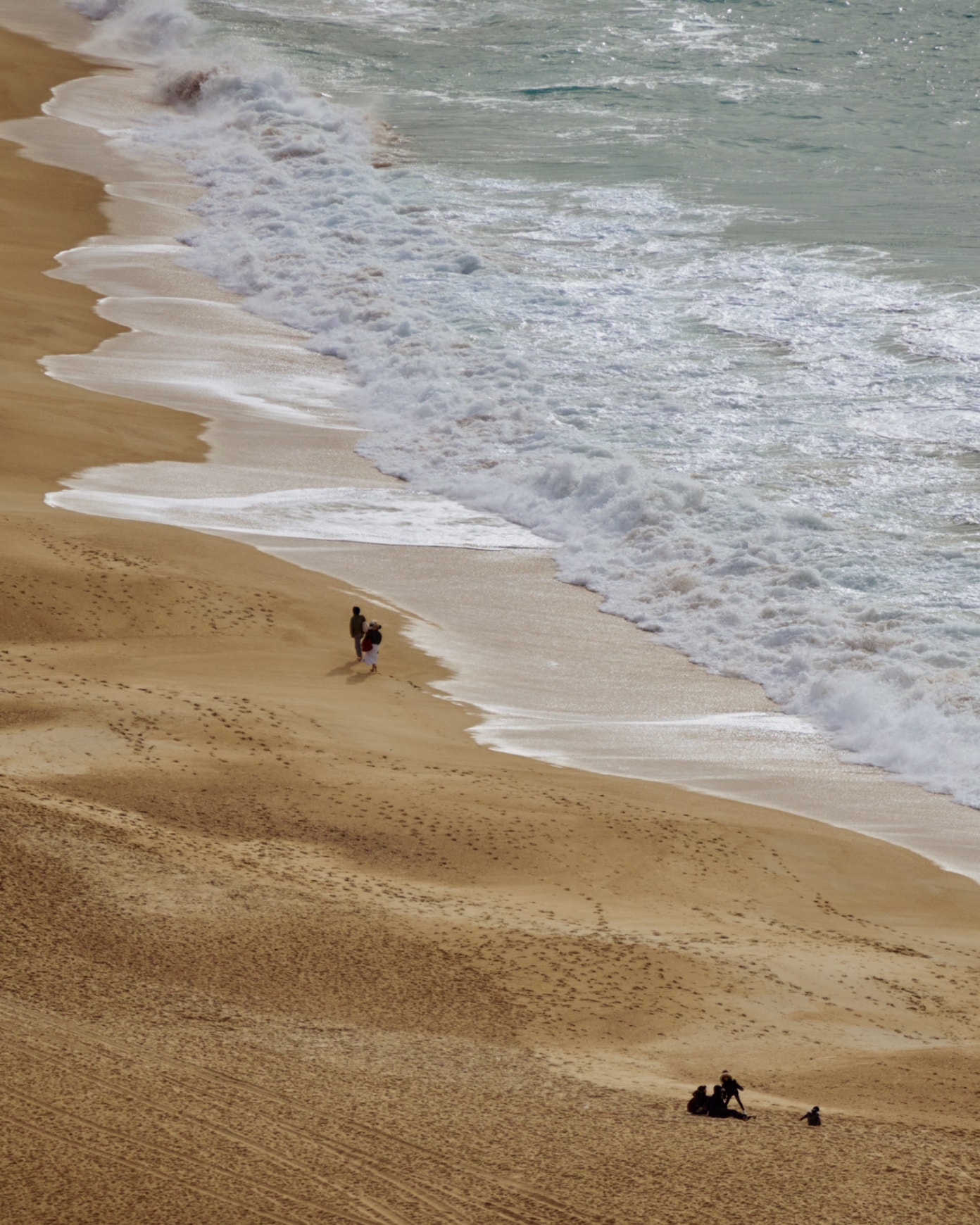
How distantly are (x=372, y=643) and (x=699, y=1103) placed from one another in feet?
27.4

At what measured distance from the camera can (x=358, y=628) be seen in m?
17.5

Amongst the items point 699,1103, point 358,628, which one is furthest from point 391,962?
point 358,628

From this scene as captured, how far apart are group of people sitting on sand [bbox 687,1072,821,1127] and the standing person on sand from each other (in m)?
8.44

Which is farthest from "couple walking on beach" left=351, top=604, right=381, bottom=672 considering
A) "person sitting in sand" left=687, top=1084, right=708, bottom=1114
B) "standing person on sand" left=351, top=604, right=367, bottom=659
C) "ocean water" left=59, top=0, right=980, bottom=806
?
"person sitting in sand" left=687, top=1084, right=708, bottom=1114

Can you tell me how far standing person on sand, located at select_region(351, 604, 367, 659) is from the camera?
1744 cm

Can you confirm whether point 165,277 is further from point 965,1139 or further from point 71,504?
point 965,1139

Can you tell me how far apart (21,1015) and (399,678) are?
768 centimetres

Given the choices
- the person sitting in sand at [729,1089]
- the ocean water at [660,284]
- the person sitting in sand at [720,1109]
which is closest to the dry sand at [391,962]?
the person sitting in sand at [720,1109]

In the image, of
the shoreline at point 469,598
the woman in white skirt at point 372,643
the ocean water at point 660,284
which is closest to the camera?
the shoreline at point 469,598

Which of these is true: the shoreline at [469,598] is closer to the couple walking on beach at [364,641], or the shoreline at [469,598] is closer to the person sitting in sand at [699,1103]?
the couple walking on beach at [364,641]

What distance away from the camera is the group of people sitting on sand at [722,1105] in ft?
32.0

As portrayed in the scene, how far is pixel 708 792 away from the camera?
1560cm

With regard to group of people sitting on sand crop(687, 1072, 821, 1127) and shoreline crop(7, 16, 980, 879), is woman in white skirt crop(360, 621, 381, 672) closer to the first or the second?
shoreline crop(7, 16, 980, 879)

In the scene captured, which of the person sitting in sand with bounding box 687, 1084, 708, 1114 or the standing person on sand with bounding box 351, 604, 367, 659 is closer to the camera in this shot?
the person sitting in sand with bounding box 687, 1084, 708, 1114
